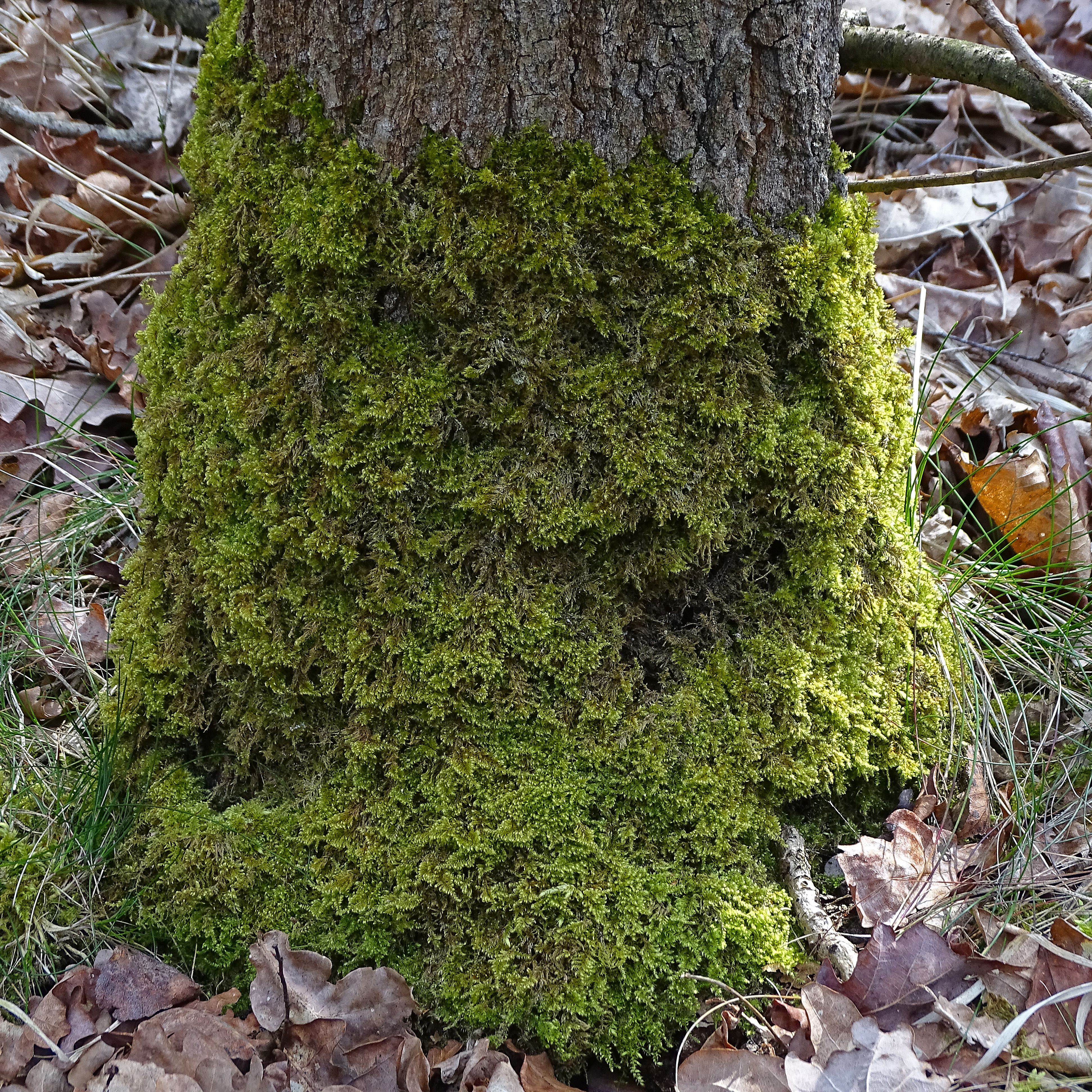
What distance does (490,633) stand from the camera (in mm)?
1855

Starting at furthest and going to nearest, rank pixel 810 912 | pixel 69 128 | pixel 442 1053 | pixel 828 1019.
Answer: pixel 69 128 → pixel 810 912 → pixel 442 1053 → pixel 828 1019

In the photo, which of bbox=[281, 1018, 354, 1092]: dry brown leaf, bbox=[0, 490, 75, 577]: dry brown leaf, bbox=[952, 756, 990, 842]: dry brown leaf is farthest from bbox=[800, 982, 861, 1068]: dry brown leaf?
bbox=[0, 490, 75, 577]: dry brown leaf

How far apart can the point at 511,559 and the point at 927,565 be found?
4.06 feet

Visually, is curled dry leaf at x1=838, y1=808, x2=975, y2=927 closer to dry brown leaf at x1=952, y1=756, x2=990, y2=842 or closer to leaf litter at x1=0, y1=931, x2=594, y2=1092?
dry brown leaf at x1=952, y1=756, x2=990, y2=842

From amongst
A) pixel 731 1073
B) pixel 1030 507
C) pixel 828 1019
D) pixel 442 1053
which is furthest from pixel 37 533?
pixel 1030 507

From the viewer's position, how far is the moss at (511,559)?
5.78 feet

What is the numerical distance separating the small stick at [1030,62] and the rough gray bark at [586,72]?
0.34 m

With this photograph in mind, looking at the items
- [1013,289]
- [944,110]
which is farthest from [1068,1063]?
[944,110]

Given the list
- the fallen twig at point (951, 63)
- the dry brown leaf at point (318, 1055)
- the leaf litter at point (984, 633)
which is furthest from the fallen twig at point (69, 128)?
the dry brown leaf at point (318, 1055)

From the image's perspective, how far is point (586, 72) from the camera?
1.66 meters

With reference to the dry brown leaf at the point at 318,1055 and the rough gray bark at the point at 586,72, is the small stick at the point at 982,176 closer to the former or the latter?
the rough gray bark at the point at 586,72

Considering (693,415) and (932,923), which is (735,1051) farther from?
(693,415)

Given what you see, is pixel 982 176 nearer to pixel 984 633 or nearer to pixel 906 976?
pixel 984 633

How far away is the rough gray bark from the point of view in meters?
1.63
